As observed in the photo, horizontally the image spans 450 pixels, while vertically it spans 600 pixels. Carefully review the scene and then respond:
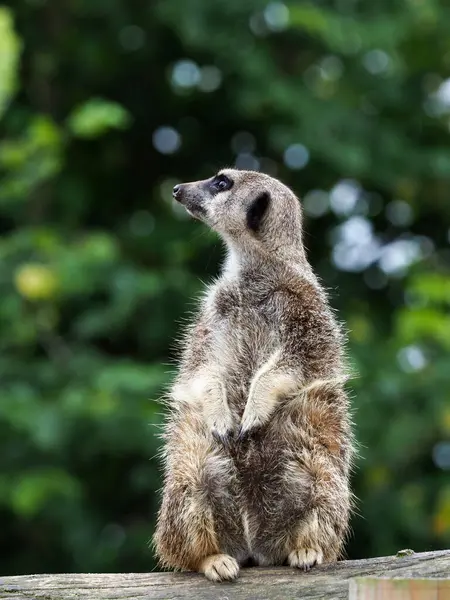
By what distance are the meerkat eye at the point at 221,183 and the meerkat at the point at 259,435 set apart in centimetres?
48

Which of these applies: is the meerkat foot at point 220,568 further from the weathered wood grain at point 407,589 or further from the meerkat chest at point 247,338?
the weathered wood grain at point 407,589

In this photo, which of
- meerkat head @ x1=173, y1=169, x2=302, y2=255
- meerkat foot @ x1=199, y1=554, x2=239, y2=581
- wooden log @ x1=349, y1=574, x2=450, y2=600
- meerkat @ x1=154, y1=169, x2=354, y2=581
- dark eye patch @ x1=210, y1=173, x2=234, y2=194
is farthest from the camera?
dark eye patch @ x1=210, y1=173, x2=234, y2=194

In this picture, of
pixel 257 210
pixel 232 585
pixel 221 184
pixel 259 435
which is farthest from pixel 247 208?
pixel 232 585

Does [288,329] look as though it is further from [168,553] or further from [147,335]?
[147,335]

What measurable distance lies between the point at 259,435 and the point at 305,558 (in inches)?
21.0

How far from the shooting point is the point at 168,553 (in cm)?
449

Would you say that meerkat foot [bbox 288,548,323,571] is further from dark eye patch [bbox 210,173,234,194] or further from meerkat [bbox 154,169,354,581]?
dark eye patch [bbox 210,173,234,194]

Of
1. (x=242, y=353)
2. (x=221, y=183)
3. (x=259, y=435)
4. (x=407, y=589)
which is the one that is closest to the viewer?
(x=407, y=589)

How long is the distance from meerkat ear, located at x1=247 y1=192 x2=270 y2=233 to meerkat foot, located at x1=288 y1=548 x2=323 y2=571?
1.47 metres

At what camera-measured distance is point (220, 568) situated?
13.9 ft

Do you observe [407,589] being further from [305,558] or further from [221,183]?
[221,183]

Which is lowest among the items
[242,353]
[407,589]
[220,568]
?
[220,568]

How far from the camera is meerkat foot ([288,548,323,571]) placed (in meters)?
4.25

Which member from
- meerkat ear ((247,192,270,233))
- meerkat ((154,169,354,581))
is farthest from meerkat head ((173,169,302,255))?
meerkat ((154,169,354,581))
